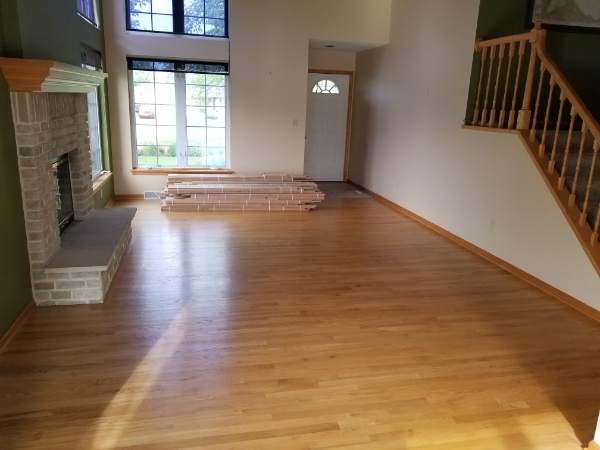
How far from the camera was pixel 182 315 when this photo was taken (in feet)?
11.4

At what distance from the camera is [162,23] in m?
6.88

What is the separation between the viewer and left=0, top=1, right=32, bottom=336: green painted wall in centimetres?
297

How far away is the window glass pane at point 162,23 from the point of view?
6852mm

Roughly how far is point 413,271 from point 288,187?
299 centimetres

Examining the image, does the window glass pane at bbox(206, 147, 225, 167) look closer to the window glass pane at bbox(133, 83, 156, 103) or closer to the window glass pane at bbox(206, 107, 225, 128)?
the window glass pane at bbox(206, 107, 225, 128)

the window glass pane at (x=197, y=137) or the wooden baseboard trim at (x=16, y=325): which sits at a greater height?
the window glass pane at (x=197, y=137)

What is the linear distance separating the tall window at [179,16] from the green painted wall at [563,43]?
3.83 meters

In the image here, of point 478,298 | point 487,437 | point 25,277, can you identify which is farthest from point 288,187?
point 487,437

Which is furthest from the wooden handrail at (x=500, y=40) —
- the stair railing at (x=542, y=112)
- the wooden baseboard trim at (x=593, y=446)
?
the wooden baseboard trim at (x=593, y=446)

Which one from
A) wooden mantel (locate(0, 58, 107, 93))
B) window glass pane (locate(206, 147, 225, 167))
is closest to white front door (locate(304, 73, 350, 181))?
window glass pane (locate(206, 147, 225, 167))

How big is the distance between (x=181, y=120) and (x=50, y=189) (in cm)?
389

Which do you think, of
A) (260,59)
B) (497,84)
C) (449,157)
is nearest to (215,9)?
(260,59)

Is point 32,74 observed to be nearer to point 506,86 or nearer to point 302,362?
point 302,362

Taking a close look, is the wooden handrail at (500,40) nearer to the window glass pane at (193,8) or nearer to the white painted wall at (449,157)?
the white painted wall at (449,157)
